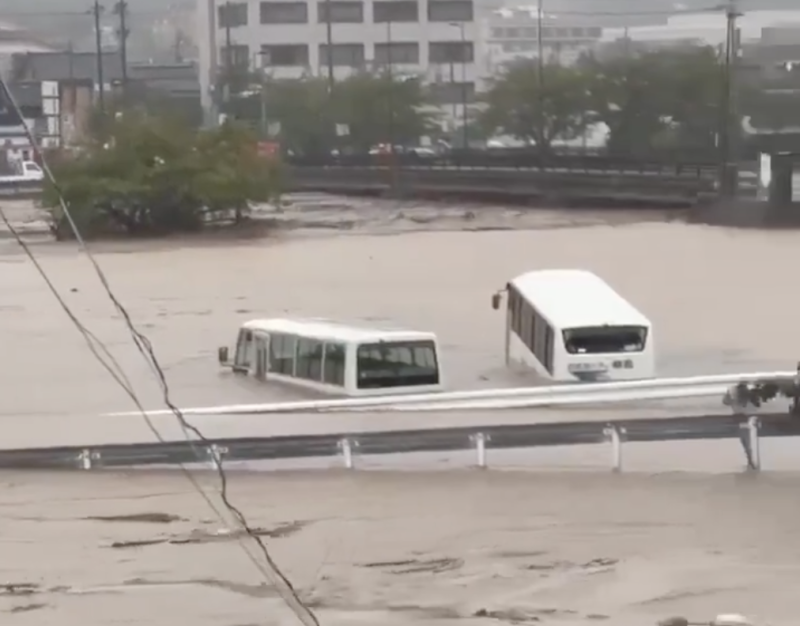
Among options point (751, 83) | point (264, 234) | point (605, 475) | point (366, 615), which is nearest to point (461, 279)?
point (264, 234)

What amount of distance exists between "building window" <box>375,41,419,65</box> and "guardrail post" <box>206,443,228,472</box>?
2.24 ft

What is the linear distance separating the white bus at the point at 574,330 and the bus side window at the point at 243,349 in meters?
0.46

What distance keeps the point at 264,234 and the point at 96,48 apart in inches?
21.7

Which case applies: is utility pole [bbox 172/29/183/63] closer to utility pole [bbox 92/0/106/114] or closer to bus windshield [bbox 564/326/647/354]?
utility pole [bbox 92/0/106/114]

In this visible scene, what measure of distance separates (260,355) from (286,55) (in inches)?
20.7

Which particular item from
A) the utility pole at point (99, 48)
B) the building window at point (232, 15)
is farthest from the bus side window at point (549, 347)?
the utility pole at point (99, 48)

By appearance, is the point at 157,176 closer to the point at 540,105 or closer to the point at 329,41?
the point at 329,41

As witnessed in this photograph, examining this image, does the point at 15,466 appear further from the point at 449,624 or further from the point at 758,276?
the point at 758,276

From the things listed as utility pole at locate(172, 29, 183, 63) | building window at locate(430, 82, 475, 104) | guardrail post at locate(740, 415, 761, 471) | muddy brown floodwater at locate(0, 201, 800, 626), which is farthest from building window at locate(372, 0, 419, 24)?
guardrail post at locate(740, 415, 761, 471)

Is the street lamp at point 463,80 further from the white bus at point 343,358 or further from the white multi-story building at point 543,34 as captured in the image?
the white bus at point 343,358

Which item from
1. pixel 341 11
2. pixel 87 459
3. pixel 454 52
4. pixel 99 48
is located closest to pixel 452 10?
pixel 454 52

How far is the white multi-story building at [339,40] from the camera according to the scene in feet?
8.50

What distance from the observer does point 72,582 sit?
2.04 m

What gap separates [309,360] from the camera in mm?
2668
